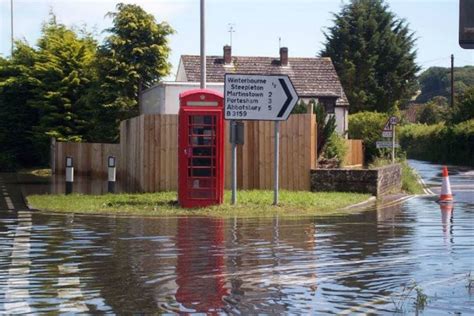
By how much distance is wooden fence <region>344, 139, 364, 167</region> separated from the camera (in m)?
33.2

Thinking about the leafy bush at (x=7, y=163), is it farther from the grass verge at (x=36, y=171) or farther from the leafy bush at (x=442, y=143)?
the leafy bush at (x=442, y=143)

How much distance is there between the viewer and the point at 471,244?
1277cm

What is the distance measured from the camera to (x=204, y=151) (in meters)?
18.4

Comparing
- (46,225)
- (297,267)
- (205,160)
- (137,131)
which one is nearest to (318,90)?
(137,131)

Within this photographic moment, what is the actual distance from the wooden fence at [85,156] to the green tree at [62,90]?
2.56 metres

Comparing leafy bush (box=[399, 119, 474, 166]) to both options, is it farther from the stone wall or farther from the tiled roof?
the stone wall

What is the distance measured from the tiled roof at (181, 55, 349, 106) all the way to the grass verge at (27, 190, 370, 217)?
94.7 feet

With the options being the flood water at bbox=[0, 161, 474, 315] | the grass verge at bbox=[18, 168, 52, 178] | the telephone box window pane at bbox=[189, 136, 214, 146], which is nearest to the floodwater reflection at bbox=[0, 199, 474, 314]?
the flood water at bbox=[0, 161, 474, 315]

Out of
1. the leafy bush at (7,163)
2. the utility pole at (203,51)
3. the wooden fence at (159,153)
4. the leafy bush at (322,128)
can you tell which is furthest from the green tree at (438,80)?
the utility pole at (203,51)

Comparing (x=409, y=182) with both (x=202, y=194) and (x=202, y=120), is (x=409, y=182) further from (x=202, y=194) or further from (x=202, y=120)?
(x=202, y=120)

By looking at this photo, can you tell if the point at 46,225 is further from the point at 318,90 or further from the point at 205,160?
the point at 318,90

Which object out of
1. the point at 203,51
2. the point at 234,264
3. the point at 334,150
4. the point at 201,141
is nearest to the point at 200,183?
the point at 201,141

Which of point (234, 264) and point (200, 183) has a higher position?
point (200, 183)

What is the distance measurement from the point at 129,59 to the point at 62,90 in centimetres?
511
